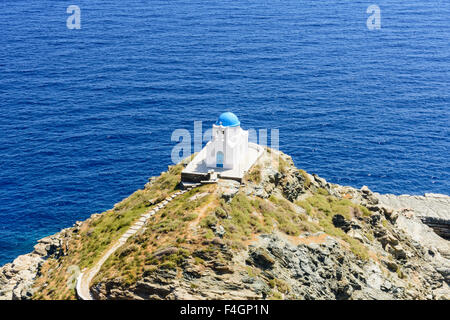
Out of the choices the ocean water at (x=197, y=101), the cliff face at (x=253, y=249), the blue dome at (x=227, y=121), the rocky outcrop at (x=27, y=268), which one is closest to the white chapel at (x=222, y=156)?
the blue dome at (x=227, y=121)

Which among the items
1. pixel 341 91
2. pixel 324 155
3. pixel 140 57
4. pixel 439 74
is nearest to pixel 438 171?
pixel 324 155

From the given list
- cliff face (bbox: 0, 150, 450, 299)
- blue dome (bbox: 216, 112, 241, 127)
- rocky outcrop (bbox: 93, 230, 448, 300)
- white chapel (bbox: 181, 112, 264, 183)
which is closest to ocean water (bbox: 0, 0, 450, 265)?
cliff face (bbox: 0, 150, 450, 299)

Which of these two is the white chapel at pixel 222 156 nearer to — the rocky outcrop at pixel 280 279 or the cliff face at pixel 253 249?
the cliff face at pixel 253 249

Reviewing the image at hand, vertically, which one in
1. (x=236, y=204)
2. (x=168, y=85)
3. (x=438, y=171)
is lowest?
(x=438, y=171)

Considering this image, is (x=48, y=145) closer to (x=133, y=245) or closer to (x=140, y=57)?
(x=140, y=57)

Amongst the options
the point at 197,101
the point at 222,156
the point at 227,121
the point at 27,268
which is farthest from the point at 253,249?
the point at 197,101

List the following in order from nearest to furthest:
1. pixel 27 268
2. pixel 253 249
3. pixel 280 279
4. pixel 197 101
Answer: pixel 280 279 → pixel 253 249 → pixel 27 268 → pixel 197 101

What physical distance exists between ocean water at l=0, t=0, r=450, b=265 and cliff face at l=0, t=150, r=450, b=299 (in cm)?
2552

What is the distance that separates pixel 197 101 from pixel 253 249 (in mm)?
86510

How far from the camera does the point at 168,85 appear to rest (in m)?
146

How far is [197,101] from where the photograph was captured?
5418 inches

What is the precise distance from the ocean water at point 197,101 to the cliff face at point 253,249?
2552 cm

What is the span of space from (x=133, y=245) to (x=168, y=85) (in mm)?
94514

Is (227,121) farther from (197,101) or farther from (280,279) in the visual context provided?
(197,101)
